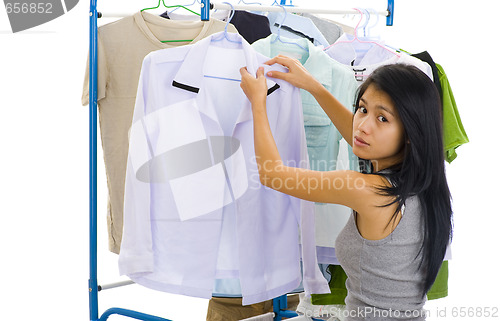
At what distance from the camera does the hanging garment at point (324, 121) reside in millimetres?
2588

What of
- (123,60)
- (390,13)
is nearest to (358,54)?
(390,13)

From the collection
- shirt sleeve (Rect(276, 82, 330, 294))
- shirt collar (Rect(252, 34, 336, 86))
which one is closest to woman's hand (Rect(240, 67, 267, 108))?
shirt sleeve (Rect(276, 82, 330, 294))

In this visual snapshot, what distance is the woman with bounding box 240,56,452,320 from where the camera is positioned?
1.92m

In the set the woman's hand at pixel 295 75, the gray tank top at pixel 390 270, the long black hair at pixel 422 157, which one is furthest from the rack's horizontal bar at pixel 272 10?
the gray tank top at pixel 390 270

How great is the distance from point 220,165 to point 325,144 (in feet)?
1.72

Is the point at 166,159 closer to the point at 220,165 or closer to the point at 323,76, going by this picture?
the point at 220,165

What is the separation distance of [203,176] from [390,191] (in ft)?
2.62

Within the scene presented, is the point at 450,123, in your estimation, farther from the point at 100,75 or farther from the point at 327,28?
the point at 100,75

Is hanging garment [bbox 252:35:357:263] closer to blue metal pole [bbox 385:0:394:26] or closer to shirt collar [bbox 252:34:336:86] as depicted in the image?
shirt collar [bbox 252:34:336:86]

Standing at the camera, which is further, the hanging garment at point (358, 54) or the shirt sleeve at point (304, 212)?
the hanging garment at point (358, 54)

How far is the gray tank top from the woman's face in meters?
0.17

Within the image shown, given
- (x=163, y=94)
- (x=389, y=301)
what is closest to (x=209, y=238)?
(x=163, y=94)

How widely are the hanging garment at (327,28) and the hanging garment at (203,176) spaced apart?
2.84ft

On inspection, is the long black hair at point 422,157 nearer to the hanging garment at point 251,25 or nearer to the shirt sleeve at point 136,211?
the shirt sleeve at point 136,211
